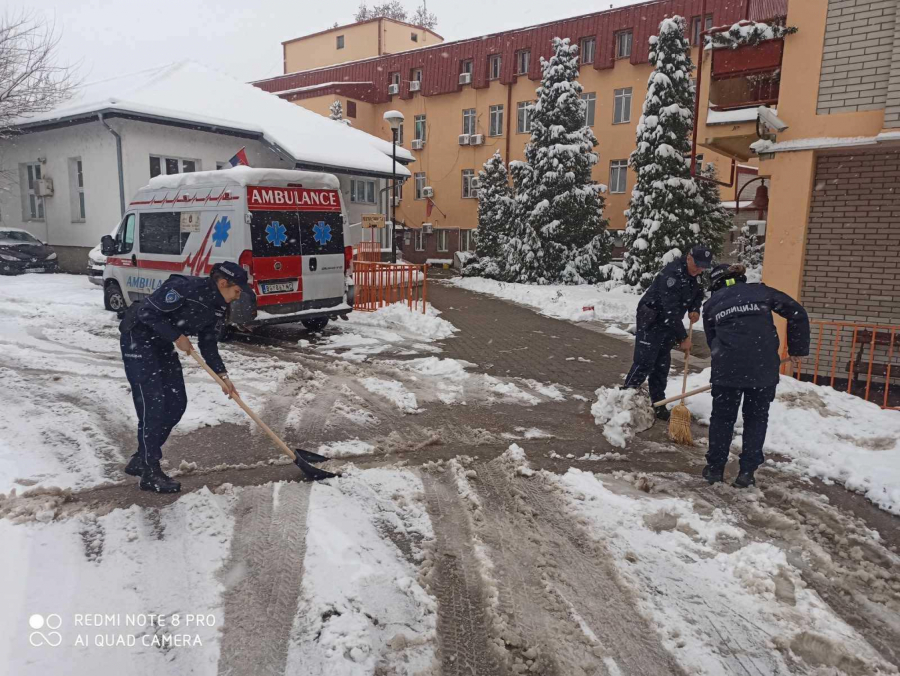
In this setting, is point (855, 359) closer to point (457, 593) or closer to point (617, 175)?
point (457, 593)

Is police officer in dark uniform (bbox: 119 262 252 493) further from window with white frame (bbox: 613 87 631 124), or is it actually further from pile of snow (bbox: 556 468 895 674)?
window with white frame (bbox: 613 87 631 124)

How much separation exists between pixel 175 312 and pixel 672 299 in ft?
15.1

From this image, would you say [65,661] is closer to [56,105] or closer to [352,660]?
[352,660]

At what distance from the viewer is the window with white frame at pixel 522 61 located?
98.5 feet

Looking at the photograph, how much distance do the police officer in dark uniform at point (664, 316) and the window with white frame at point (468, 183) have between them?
89.3 feet

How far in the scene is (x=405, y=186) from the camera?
3475 cm

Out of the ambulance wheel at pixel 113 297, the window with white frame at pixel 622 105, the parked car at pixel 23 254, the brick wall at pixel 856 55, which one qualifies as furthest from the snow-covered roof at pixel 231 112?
the brick wall at pixel 856 55

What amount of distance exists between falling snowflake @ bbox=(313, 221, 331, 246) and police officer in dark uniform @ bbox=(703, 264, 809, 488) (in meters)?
6.52

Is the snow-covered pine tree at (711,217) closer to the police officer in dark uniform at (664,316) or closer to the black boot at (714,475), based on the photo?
the police officer in dark uniform at (664,316)

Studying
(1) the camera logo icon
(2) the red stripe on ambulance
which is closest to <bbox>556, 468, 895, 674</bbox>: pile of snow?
(1) the camera logo icon

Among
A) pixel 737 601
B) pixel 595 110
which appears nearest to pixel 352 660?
pixel 737 601

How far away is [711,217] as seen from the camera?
18.7 metres

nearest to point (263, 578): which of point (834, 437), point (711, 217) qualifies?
point (834, 437)

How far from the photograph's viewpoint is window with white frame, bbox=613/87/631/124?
27297 mm
